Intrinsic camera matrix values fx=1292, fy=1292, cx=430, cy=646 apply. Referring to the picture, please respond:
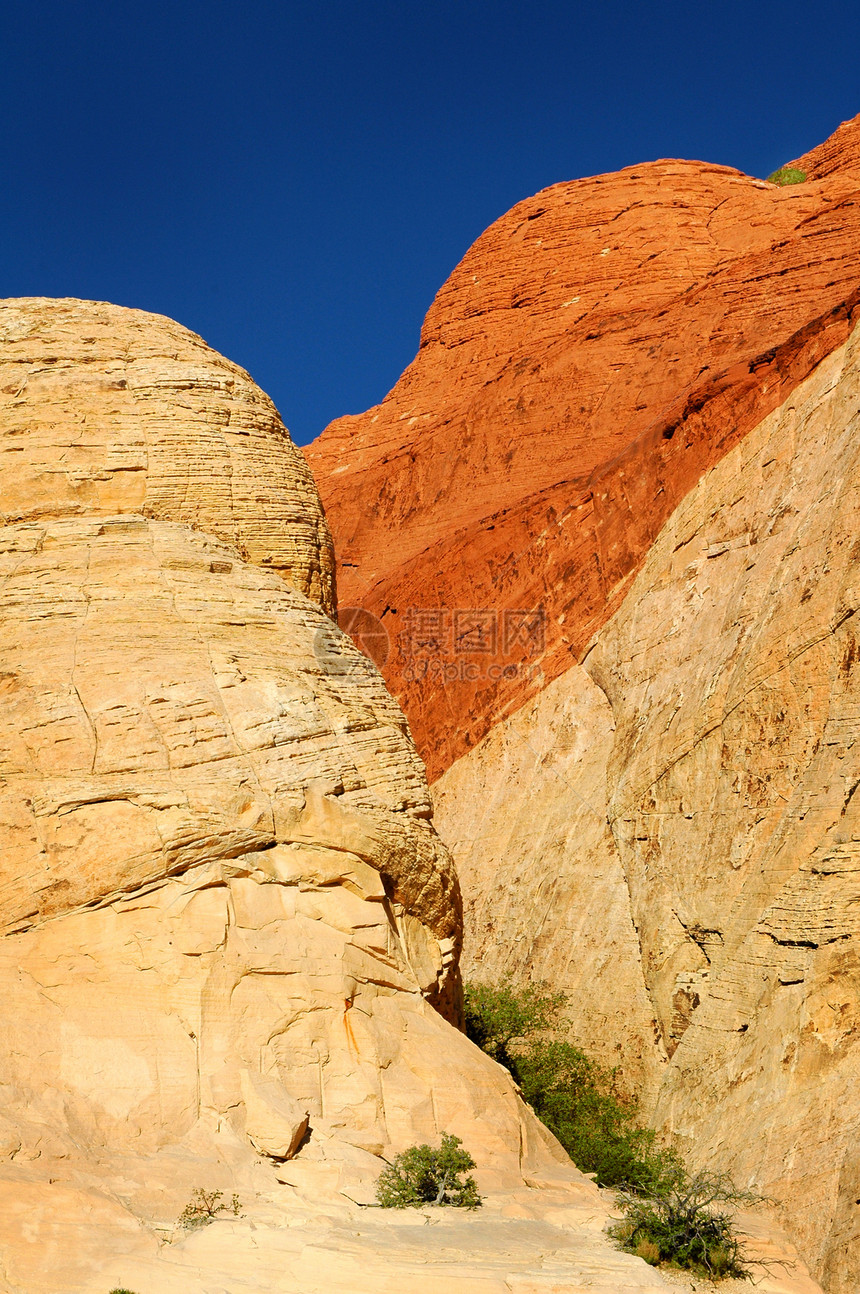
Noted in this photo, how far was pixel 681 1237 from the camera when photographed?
9867mm

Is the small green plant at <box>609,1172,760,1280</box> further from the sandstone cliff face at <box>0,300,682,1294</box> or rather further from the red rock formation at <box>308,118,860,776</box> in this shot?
the red rock formation at <box>308,118,860,776</box>

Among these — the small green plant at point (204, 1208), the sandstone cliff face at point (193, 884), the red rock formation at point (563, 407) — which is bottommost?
the small green plant at point (204, 1208)

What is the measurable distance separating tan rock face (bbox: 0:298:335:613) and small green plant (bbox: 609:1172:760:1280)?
7109mm

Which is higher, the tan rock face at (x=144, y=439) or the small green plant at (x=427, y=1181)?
the tan rock face at (x=144, y=439)

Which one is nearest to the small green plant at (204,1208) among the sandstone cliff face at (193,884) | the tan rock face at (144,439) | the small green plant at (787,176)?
the sandstone cliff face at (193,884)

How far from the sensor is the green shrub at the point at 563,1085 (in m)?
14.6

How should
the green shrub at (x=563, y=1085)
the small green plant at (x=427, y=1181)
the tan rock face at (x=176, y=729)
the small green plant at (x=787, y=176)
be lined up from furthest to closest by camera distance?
the small green plant at (x=787, y=176)
the green shrub at (x=563, y=1085)
the tan rock face at (x=176, y=729)
the small green plant at (x=427, y=1181)

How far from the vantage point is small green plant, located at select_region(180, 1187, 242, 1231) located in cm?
809

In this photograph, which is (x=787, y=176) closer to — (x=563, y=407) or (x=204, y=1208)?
(x=563, y=407)

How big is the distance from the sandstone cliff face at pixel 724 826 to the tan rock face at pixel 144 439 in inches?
254

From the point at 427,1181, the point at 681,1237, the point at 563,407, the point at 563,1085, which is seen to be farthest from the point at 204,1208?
the point at 563,407

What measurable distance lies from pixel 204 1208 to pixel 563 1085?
1024cm

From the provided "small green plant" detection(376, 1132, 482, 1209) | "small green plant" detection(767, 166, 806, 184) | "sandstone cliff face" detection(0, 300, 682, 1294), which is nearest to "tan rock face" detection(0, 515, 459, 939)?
"sandstone cliff face" detection(0, 300, 682, 1294)

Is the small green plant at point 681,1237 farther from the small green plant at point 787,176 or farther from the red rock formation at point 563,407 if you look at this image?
the small green plant at point 787,176
